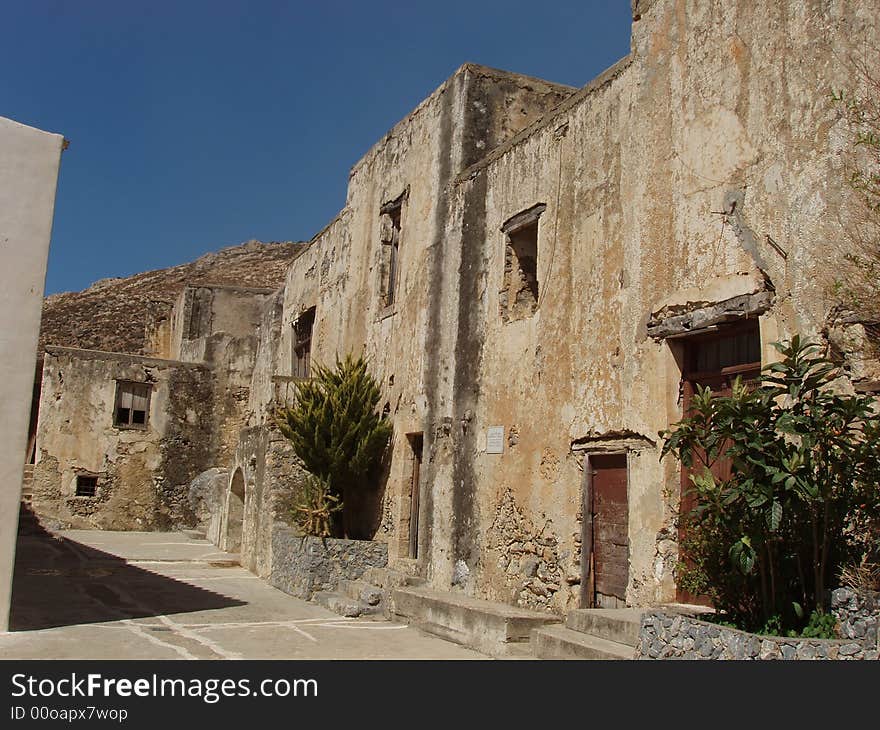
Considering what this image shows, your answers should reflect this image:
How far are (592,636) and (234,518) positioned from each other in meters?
12.6

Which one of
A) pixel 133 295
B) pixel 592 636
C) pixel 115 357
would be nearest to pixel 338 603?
pixel 592 636

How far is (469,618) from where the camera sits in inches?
372

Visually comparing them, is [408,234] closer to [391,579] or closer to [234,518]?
[391,579]

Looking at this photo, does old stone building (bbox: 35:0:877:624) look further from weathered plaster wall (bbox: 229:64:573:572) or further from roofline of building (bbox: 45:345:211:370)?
roofline of building (bbox: 45:345:211:370)

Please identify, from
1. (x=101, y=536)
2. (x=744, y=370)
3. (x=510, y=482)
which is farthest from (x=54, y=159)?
(x=101, y=536)

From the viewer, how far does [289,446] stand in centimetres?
1530

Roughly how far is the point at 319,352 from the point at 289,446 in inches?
114

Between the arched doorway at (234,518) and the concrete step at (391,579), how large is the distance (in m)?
6.83

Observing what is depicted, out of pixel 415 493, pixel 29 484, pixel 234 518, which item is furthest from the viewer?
pixel 29 484

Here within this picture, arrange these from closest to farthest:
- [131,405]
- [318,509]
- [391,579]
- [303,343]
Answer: [391,579]
[318,509]
[303,343]
[131,405]

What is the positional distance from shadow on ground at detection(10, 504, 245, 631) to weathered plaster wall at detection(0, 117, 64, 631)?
66.4 inches

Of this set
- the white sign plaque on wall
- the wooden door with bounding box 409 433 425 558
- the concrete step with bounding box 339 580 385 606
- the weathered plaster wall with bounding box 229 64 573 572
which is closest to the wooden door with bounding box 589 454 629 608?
the white sign plaque on wall

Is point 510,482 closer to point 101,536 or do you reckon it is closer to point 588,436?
point 588,436
